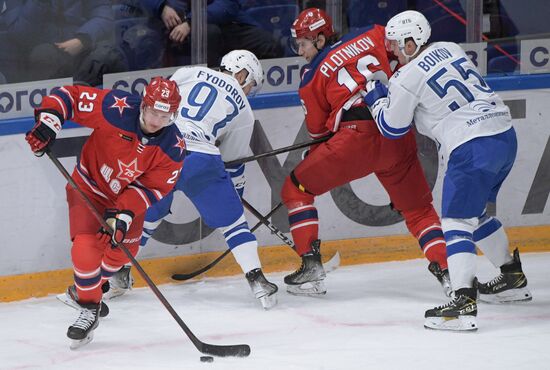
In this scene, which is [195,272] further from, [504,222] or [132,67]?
[504,222]

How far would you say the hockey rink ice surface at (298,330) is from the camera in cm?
437

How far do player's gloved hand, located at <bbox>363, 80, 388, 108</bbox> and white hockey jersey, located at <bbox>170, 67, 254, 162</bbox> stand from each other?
1.70 ft

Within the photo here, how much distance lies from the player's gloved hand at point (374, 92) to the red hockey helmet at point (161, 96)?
3.78ft

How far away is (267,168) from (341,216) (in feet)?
1.48

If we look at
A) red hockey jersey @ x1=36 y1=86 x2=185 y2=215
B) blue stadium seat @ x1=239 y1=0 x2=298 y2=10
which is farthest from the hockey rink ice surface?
blue stadium seat @ x1=239 y1=0 x2=298 y2=10

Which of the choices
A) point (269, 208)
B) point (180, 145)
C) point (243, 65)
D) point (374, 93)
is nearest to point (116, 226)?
point (180, 145)

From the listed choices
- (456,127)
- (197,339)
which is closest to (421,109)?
(456,127)

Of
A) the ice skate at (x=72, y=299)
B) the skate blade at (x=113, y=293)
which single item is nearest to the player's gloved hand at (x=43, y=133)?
the ice skate at (x=72, y=299)

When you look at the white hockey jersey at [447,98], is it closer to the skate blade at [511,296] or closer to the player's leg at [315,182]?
the player's leg at [315,182]

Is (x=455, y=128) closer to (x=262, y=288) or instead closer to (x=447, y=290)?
(x=447, y=290)

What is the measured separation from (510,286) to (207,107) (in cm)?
150

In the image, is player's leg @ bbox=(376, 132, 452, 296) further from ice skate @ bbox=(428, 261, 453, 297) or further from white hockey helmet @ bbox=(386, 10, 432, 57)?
white hockey helmet @ bbox=(386, 10, 432, 57)

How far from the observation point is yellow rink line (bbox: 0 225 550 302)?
17.4 feet

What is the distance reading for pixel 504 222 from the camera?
20.1ft
